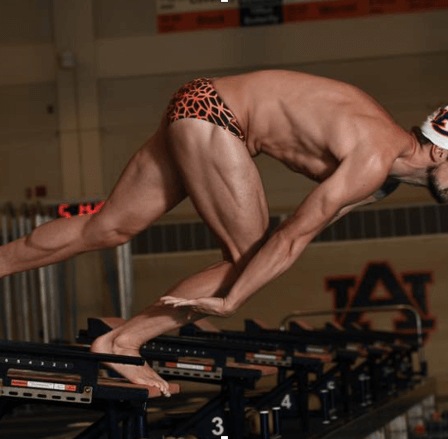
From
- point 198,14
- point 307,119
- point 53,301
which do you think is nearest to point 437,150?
point 307,119

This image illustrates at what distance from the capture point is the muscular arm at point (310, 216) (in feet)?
12.8

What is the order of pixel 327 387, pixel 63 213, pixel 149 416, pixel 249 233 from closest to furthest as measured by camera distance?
pixel 249 233, pixel 149 416, pixel 327 387, pixel 63 213

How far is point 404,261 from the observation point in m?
13.1

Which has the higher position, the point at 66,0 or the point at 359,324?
the point at 66,0

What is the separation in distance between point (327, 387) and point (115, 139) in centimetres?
572

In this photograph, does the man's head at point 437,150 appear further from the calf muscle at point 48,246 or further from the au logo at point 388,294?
the au logo at point 388,294

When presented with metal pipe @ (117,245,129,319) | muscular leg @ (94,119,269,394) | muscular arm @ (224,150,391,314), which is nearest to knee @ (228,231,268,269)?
muscular leg @ (94,119,269,394)

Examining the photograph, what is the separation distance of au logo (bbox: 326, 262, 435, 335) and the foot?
28.7 ft

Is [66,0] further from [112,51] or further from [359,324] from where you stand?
[359,324]

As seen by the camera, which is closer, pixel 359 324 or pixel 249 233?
pixel 249 233

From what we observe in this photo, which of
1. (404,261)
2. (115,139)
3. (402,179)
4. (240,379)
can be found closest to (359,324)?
(404,261)

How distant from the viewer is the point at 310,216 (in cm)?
396

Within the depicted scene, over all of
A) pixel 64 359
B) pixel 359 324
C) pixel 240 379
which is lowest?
pixel 359 324

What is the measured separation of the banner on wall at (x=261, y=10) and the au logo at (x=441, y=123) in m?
8.95
